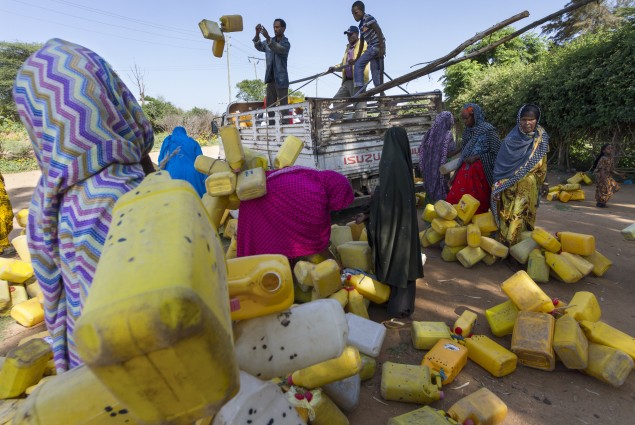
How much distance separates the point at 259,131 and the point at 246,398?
21.0 ft

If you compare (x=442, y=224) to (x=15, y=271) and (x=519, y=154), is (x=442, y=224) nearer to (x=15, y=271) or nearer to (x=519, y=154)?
(x=519, y=154)

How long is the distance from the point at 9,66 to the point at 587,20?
1714 inches

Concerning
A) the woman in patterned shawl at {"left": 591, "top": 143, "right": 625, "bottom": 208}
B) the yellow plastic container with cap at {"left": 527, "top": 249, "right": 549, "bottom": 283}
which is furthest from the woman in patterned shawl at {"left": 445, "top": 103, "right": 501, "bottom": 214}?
the woman in patterned shawl at {"left": 591, "top": 143, "right": 625, "bottom": 208}

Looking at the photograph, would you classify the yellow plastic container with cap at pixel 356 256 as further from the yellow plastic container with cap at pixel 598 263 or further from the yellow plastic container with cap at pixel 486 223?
the yellow plastic container with cap at pixel 598 263

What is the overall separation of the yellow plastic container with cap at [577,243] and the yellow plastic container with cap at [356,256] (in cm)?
226

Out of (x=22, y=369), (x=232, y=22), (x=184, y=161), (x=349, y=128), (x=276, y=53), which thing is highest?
(x=276, y=53)

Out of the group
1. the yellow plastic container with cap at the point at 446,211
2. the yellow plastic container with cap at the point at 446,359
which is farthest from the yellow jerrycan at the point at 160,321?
the yellow plastic container with cap at the point at 446,211

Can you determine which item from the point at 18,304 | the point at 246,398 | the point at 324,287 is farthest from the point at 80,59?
the point at 18,304

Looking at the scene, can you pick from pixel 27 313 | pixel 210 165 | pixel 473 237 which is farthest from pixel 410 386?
pixel 27 313

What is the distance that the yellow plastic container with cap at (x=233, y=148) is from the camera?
279 cm

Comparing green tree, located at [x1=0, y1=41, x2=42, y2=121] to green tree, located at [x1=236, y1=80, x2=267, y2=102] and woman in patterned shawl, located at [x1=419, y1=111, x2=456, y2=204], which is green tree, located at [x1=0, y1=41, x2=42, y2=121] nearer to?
green tree, located at [x1=236, y1=80, x2=267, y2=102]

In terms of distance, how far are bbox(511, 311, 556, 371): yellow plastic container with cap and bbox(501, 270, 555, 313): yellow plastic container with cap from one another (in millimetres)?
144

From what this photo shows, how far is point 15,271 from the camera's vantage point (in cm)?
374

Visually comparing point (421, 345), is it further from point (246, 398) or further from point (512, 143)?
point (512, 143)
